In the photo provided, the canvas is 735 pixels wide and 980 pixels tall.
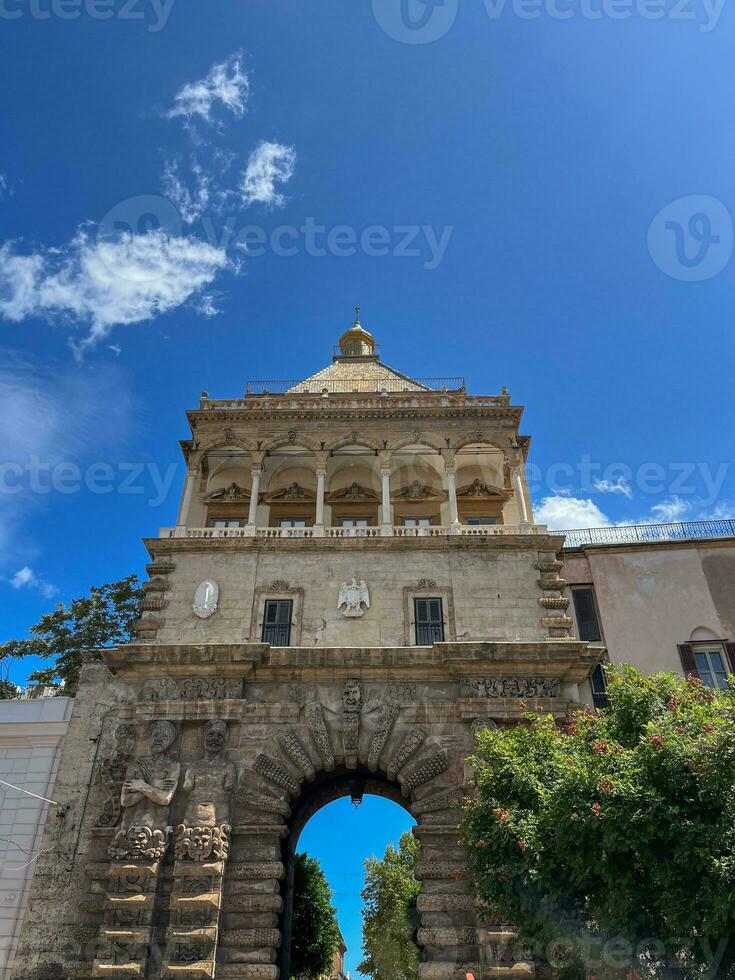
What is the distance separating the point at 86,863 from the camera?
16516mm

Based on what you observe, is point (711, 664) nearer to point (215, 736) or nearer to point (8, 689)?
point (215, 736)

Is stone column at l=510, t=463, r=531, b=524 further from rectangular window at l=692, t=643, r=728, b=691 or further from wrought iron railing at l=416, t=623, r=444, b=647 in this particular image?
rectangular window at l=692, t=643, r=728, b=691

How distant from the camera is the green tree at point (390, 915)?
1371 inches

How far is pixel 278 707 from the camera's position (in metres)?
17.9

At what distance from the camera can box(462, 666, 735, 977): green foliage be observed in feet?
35.4

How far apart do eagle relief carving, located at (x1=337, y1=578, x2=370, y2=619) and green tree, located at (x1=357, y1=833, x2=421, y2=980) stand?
795 inches

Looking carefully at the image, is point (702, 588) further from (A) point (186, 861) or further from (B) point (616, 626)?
(A) point (186, 861)

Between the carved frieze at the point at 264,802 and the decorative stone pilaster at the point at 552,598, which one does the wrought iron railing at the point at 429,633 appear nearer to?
the decorative stone pilaster at the point at 552,598

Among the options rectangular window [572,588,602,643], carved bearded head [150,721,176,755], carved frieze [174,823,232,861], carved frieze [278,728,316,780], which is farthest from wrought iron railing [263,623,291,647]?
rectangular window [572,588,602,643]

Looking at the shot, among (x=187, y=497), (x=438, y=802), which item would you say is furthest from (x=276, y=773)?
(x=187, y=497)

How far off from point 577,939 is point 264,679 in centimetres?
935

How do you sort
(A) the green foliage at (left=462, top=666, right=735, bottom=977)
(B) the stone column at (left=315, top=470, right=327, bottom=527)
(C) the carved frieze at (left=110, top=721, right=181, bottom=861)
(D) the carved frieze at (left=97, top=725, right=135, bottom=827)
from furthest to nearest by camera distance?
(B) the stone column at (left=315, top=470, right=327, bottom=527), (D) the carved frieze at (left=97, top=725, right=135, bottom=827), (C) the carved frieze at (left=110, top=721, right=181, bottom=861), (A) the green foliage at (left=462, top=666, right=735, bottom=977)

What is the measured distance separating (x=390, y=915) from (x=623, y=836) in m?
29.7

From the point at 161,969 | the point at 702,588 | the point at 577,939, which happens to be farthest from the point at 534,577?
the point at 161,969
